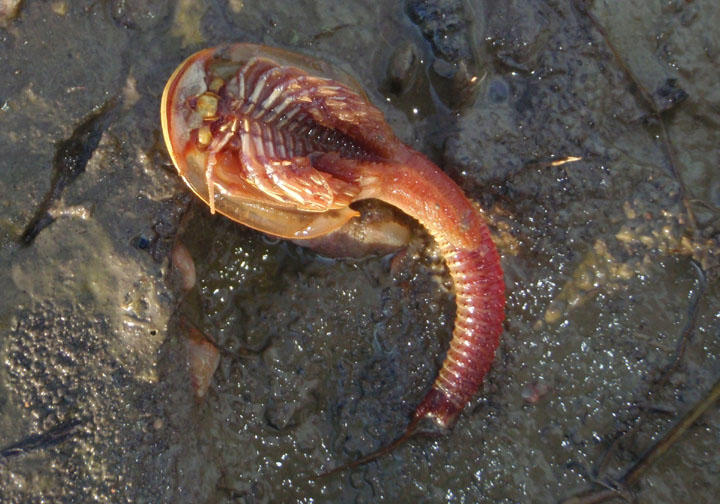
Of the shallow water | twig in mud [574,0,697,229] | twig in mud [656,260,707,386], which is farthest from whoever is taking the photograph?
twig in mud [574,0,697,229]

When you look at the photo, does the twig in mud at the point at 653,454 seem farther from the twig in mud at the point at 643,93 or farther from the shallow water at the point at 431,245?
the twig in mud at the point at 643,93

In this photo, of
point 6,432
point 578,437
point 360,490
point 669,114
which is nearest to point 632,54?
point 669,114

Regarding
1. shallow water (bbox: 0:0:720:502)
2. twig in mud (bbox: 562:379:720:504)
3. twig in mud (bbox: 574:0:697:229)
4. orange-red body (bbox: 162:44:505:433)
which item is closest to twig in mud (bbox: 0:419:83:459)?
shallow water (bbox: 0:0:720:502)

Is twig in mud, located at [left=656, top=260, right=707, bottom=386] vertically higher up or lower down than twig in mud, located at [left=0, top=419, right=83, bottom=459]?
higher up

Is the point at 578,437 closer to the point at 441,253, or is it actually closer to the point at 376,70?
the point at 441,253

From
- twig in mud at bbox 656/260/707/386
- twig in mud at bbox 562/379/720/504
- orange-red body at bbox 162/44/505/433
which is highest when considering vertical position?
orange-red body at bbox 162/44/505/433

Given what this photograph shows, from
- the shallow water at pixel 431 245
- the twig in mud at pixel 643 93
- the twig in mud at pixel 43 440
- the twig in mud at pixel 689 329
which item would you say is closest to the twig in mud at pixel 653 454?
the shallow water at pixel 431 245

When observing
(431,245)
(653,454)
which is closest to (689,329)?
(653,454)

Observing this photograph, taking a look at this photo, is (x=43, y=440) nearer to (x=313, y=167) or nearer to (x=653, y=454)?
(x=313, y=167)

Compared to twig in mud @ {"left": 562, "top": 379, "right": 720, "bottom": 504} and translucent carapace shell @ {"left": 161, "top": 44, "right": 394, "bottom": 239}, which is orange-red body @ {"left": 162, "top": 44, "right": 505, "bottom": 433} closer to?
translucent carapace shell @ {"left": 161, "top": 44, "right": 394, "bottom": 239}
